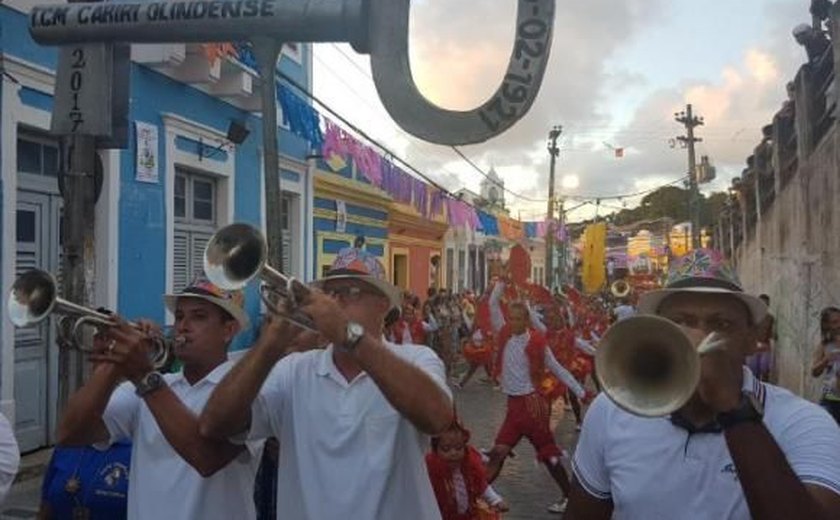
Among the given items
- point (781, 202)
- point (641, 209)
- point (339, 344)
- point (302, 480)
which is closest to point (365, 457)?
point (302, 480)

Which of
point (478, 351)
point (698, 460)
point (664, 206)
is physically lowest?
point (478, 351)

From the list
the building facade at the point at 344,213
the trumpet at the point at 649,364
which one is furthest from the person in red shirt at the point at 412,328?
the trumpet at the point at 649,364

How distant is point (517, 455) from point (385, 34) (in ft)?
22.9

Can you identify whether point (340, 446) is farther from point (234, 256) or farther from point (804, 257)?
point (804, 257)

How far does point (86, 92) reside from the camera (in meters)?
3.25

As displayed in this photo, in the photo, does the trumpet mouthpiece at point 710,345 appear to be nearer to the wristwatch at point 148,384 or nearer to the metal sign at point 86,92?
the wristwatch at point 148,384

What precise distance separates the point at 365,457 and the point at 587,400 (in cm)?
768

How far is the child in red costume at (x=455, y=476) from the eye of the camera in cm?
441

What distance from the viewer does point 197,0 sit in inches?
120

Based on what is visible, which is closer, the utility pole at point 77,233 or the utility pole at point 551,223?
the utility pole at point 77,233

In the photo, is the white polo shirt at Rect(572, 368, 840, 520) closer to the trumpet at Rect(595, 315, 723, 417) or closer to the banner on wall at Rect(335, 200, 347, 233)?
the trumpet at Rect(595, 315, 723, 417)

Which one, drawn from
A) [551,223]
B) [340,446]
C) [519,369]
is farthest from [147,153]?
[551,223]

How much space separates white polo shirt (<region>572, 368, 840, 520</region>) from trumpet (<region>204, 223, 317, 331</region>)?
3.04 feet

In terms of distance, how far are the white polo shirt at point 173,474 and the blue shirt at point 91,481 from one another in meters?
0.22
